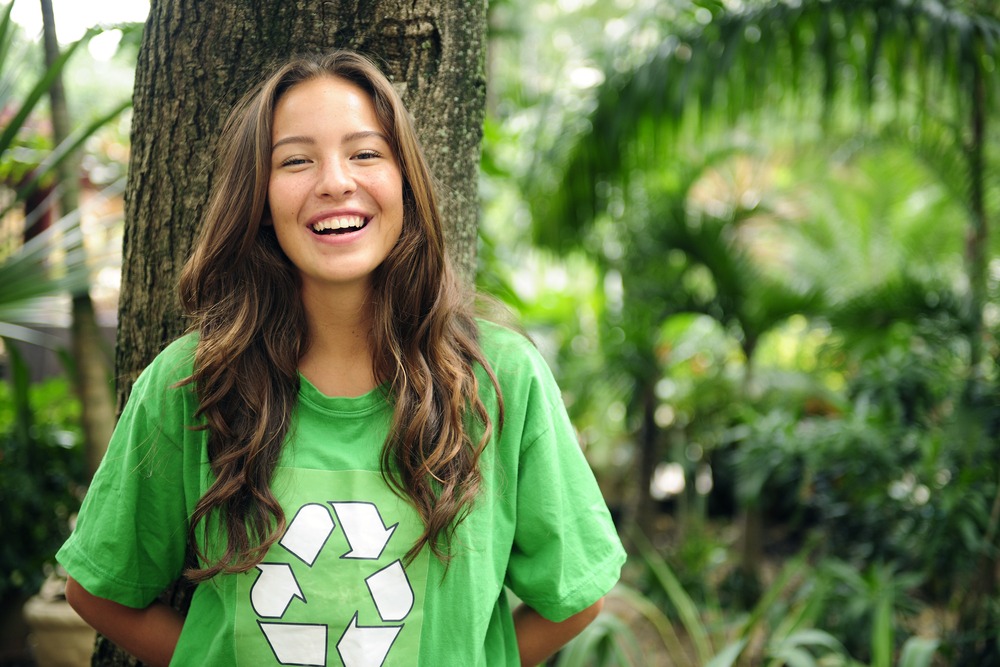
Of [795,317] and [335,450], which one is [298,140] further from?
[795,317]

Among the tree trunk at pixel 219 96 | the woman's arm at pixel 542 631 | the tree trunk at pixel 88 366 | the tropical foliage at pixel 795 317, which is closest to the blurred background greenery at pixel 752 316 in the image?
the tropical foliage at pixel 795 317

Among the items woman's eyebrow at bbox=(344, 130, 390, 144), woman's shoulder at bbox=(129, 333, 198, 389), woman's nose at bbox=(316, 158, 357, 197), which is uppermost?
woman's eyebrow at bbox=(344, 130, 390, 144)

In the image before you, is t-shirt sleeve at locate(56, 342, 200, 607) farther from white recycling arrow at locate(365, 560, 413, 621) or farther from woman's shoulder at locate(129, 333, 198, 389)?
white recycling arrow at locate(365, 560, 413, 621)

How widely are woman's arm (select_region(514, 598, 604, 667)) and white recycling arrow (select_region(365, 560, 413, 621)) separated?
0.85 feet

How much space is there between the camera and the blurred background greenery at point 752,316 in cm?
286

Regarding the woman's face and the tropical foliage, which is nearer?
the woman's face

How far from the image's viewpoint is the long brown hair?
1.29 meters

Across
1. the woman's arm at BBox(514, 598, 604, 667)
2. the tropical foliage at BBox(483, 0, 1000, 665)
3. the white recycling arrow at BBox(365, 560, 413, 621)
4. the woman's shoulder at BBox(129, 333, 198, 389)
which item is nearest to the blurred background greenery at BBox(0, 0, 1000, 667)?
the tropical foliage at BBox(483, 0, 1000, 665)

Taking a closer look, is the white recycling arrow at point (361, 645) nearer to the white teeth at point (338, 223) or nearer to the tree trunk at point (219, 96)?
the tree trunk at point (219, 96)

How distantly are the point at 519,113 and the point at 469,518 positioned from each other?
380 centimetres

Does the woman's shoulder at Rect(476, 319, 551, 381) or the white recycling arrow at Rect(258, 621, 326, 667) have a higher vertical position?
the woman's shoulder at Rect(476, 319, 551, 381)

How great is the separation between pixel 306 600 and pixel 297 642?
0.07m

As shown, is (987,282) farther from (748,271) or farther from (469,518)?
(469,518)

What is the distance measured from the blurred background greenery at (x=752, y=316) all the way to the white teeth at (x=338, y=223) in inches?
45.2
